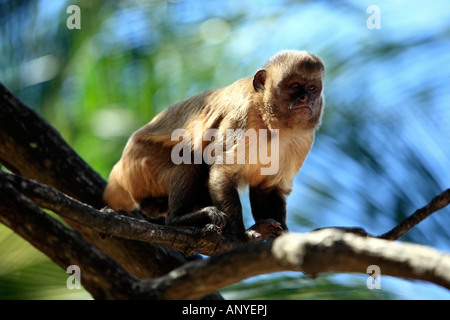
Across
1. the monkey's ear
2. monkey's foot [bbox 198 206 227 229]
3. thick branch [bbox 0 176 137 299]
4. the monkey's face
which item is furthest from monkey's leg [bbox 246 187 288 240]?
thick branch [bbox 0 176 137 299]

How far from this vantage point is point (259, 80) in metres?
6.07

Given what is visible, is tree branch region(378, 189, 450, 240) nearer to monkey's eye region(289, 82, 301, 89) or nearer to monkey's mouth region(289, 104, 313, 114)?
monkey's mouth region(289, 104, 313, 114)

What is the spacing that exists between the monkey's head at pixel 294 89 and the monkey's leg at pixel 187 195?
968mm

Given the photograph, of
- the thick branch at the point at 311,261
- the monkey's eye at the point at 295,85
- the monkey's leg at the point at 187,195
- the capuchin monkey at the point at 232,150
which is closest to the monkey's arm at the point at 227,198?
the capuchin monkey at the point at 232,150

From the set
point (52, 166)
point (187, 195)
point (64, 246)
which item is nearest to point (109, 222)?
point (64, 246)

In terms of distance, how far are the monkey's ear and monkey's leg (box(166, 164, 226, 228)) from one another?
0.97 meters

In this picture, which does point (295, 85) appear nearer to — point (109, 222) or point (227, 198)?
point (227, 198)

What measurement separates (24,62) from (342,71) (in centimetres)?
515

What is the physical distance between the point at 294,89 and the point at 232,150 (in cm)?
87

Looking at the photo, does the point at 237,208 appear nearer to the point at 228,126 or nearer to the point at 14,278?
the point at 228,126

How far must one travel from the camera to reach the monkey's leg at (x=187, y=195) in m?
5.69

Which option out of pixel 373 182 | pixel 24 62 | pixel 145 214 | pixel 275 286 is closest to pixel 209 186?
pixel 145 214

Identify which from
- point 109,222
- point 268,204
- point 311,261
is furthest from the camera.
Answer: point 268,204

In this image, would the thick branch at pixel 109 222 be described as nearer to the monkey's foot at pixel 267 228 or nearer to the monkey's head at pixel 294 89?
the monkey's foot at pixel 267 228
